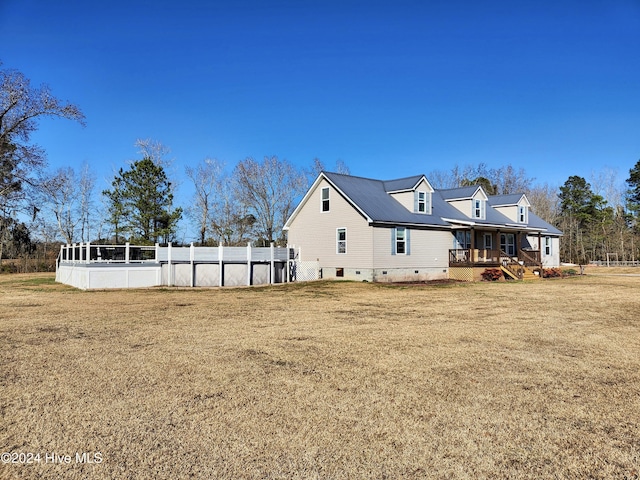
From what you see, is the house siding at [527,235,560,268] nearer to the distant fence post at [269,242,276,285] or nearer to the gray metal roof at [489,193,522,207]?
the gray metal roof at [489,193,522,207]

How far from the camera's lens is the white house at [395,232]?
79.3 ft

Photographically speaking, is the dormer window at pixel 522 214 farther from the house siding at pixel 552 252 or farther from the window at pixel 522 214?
the house siding at pixel 552 252

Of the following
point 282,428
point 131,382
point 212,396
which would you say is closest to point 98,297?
point 131,382

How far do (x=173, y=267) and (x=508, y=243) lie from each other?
24.1 meters

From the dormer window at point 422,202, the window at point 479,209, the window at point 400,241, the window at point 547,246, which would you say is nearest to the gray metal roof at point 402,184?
the dormer window at point 422,202

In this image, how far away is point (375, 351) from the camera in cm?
733

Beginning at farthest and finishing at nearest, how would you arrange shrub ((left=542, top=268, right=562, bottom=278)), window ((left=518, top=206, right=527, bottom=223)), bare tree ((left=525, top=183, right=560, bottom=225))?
bare tree ((left=525, top=183, right=560, bottom=225)) → window ((left=518, top=206, right=527, bottom=223)) → shrub ((left=542, top=268, right=562, bottom=278))

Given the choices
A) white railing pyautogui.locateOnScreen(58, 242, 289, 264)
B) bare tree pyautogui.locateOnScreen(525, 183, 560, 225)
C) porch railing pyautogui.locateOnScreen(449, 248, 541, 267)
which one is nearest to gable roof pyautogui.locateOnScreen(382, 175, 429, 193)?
porch railing pyautogui.locateOnScreen(449, 248, 541, 267)

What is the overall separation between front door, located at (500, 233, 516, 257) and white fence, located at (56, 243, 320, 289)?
18.1 m

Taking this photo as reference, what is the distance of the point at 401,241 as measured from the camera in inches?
990

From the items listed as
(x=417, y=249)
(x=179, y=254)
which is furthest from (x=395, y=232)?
(x=179, y=254)

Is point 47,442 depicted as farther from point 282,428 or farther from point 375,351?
point 375,351

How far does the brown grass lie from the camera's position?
142 inches

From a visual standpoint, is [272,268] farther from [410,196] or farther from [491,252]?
[491,252]
